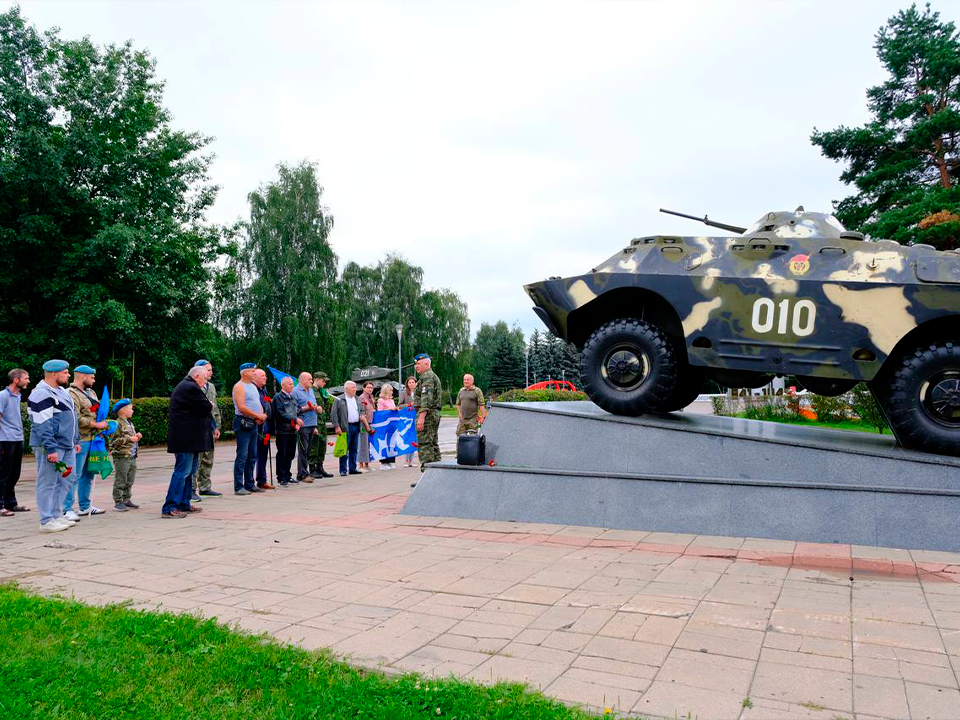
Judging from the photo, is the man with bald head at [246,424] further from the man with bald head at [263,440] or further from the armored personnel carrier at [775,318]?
the armored personnel carrier at [775,318]

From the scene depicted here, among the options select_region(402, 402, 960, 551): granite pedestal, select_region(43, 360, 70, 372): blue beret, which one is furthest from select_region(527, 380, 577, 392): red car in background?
select_region(43, 360, 70, 372): blue beret

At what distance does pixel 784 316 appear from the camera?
6887mm

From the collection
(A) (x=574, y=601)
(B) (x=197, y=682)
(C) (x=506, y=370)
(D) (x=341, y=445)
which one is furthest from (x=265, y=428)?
(C) (x=506, y=370)

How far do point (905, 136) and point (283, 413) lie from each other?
26173 millimetres

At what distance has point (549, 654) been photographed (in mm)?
3660

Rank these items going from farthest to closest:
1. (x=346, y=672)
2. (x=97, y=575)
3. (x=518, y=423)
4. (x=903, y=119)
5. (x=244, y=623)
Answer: (x=903, y=119), (x=518, y=423), (x=97, y=575), (x=244, y=623), (x=346, y=672)

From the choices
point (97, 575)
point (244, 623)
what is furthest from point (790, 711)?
point (97, 575)

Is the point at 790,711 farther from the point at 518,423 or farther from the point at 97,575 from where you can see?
the point at 518,423

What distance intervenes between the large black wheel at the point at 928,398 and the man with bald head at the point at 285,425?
7911mm

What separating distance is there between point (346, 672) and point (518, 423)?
498 centimetres

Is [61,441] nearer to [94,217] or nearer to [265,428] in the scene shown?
[265,428]

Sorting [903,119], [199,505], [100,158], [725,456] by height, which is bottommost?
[199,505]

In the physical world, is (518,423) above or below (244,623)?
above

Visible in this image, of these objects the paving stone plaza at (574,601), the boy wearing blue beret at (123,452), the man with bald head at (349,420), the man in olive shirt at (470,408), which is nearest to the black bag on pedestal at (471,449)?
the paving stone plaza at (574,601)
